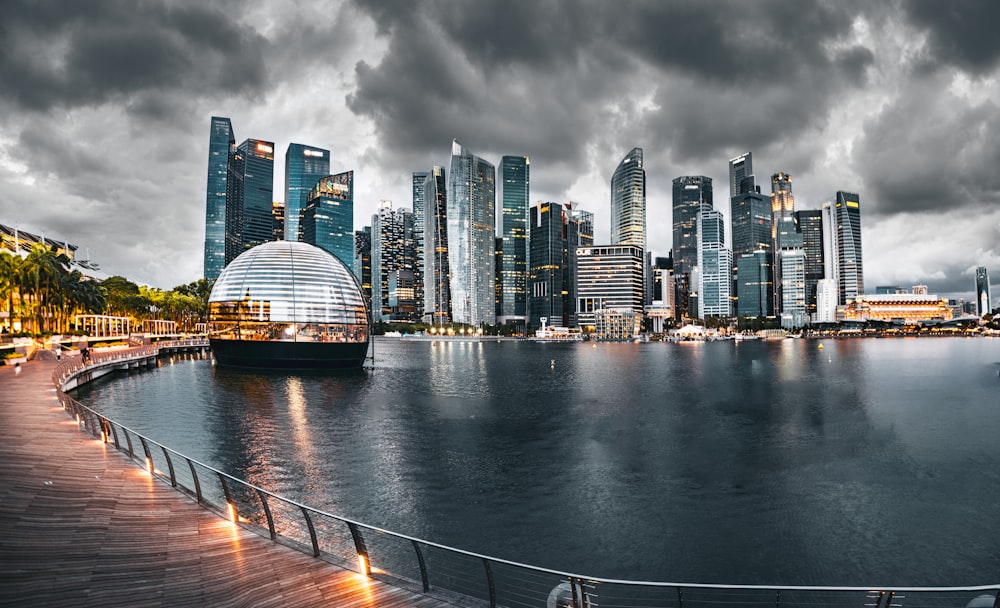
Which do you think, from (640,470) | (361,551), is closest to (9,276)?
(640,470)

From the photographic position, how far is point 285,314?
297 ft

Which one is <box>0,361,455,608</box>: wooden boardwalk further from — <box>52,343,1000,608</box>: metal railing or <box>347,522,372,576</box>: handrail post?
<box>52,343,1000,608</box>: metal railing

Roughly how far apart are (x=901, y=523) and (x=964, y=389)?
230 ft

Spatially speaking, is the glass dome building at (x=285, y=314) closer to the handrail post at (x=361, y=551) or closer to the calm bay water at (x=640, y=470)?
the calm bay water at (x=640, y=470)

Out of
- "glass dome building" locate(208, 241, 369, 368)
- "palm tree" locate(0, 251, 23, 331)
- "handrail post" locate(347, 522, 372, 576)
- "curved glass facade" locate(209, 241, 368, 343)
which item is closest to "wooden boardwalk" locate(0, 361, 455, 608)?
"handrail post" locate(347, 522, 372, 576)

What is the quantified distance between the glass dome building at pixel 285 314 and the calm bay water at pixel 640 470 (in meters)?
22.0

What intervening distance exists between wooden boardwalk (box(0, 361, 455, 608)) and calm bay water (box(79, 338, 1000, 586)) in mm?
9513

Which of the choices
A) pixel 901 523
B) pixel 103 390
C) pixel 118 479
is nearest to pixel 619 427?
pixel 901 523

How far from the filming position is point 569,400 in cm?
6278

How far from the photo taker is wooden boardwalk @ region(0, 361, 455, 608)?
10.2m

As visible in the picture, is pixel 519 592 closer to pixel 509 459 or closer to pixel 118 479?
pixel 118 479

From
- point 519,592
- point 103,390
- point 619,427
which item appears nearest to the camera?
point 519,592

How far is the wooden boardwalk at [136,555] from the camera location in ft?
33.6

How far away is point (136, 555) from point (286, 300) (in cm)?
8414
